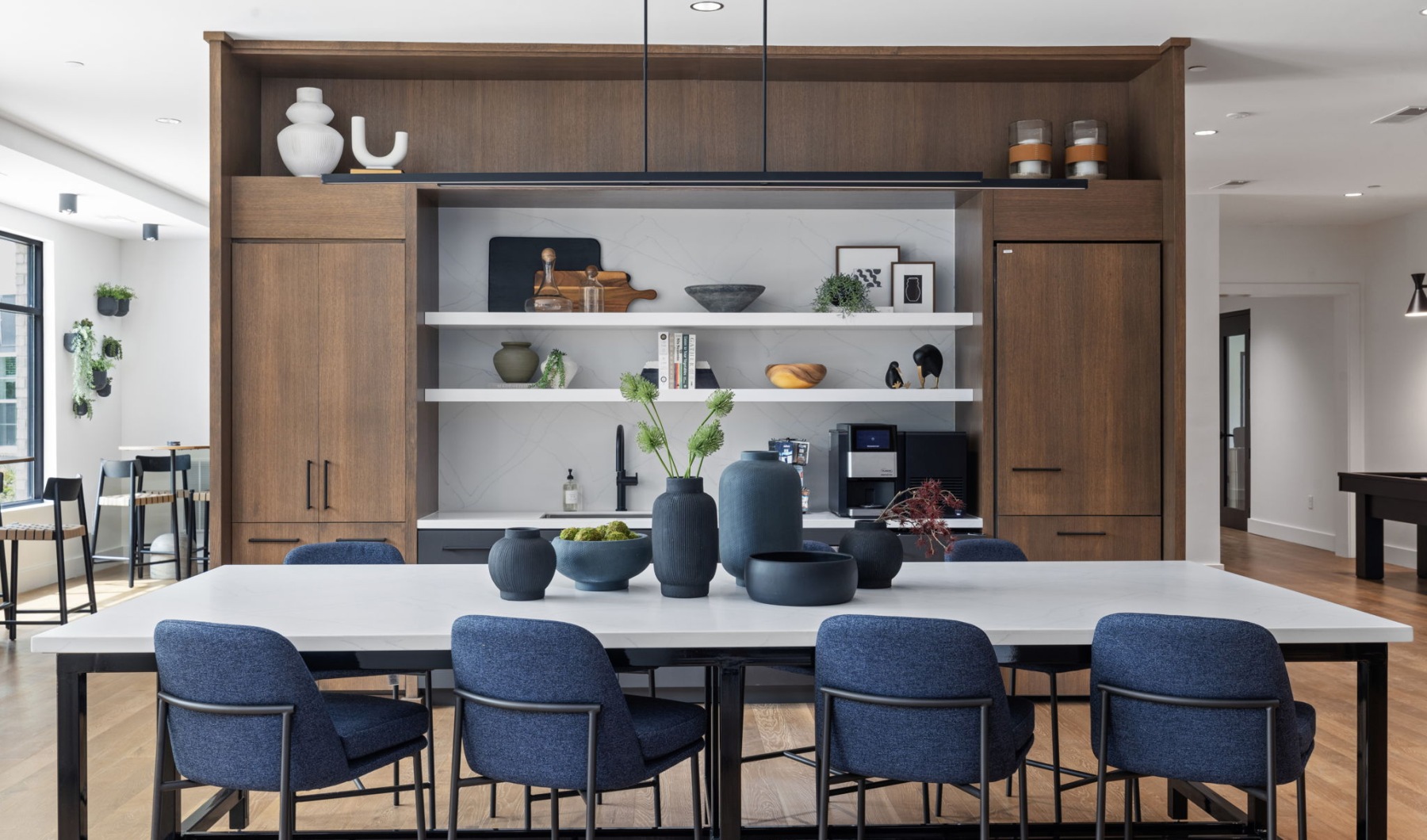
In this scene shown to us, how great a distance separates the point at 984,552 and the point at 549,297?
86.6 inches

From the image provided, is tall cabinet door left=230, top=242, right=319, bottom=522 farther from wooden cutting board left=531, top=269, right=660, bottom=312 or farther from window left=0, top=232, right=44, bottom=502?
window left=0, top=232, right=44, bottom=502

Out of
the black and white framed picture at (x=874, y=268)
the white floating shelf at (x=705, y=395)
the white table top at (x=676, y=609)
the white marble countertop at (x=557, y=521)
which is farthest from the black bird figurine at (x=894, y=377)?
the white table top at (x=676, y=609)

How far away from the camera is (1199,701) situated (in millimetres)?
2176

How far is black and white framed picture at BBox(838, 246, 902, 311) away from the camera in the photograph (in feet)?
16.5

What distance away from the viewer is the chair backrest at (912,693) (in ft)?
7.13

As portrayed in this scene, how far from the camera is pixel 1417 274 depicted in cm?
845

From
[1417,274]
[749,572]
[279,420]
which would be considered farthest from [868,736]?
[1417,274]

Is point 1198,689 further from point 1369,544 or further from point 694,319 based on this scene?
point 1369,544

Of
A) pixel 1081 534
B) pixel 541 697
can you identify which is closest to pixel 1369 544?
pixel 1081 534

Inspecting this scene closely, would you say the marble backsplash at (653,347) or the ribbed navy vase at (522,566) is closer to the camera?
the ribbed navy vase at (522,566)

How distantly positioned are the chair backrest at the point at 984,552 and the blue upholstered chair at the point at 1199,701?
1276 mm

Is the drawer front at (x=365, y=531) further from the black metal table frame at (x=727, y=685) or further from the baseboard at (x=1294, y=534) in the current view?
the baseboard at (x=1294, y=534)

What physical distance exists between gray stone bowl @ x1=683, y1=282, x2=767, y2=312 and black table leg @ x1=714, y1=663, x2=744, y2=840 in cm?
270

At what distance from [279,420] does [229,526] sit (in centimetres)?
46
